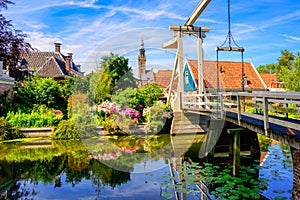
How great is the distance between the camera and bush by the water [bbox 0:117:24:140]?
1047 cm

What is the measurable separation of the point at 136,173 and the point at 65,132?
5.76 m

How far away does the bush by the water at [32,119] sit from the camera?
11250 mm

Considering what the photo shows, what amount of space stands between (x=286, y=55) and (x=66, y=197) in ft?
117

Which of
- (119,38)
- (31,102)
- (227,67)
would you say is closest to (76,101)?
(31,102)

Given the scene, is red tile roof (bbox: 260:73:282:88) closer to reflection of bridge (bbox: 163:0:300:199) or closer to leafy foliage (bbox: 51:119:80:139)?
reflection of bridge (bbox: 163:0:300:199)

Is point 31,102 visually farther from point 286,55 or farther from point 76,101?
point 286,55

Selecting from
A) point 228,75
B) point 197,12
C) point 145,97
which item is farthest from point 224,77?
point 197,12

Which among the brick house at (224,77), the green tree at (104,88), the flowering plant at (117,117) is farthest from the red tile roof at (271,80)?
the green tree at (104,88)

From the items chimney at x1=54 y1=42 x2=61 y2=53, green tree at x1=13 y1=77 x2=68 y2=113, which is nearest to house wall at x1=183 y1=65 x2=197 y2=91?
green tree at x1=13 y1=77 x2=68 y2=113

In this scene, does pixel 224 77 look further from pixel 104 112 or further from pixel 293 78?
pixel 104 112

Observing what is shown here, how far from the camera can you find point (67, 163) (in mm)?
6910

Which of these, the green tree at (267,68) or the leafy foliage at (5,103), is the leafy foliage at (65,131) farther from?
the green tree at (267,68)

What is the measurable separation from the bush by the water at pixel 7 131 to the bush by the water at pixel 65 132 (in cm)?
158

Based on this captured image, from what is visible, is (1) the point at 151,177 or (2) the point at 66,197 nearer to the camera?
(2) the point at 66,197
